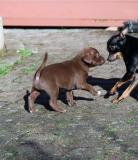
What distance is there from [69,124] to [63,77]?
706mm

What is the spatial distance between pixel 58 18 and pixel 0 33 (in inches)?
123

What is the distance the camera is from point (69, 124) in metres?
7.23

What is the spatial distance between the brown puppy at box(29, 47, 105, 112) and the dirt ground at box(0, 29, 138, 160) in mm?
235

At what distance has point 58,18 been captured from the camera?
1439cm

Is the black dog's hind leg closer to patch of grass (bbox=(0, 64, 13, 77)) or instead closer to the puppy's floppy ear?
the puppy's floppy ear

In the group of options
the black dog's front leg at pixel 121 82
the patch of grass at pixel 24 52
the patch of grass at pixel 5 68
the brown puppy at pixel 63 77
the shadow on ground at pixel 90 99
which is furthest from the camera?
the patch of grass at pixel 24 52

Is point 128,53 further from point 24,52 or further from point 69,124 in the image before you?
point 24,52

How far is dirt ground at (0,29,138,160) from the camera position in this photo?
6324 mm

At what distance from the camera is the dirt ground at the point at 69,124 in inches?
249

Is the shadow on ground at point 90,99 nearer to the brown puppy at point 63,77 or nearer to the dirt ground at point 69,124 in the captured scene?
the dirt ground at point 69,124

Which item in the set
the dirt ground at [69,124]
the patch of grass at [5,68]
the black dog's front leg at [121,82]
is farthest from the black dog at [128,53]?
the patch of grass at [5,68]

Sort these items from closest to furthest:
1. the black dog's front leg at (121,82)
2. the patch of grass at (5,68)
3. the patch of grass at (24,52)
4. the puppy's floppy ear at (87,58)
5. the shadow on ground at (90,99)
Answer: the puppy's floppy ear at (87,58) < the black dog's front leg at (121,82) < the shadow on ground at (90,99) < the patch of grass at (5,68) < the patch of grass at (24,52)

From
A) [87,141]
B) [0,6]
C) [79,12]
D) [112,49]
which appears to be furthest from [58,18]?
[87,141]

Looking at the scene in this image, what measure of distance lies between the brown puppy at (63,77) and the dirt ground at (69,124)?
0.24m
